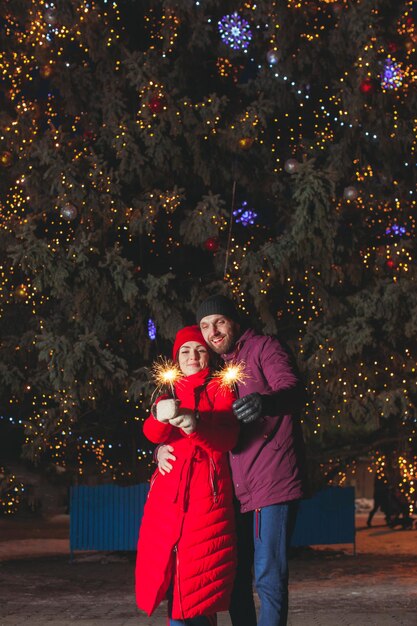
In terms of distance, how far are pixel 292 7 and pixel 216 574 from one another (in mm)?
9153

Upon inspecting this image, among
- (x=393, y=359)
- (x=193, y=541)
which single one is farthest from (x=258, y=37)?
(x=193, y=541)

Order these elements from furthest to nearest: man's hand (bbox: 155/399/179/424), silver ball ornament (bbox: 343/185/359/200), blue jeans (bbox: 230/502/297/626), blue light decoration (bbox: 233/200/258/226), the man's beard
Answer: blue light decoration (bbox: 233/200/258/226) → silver ball ornament (bbox: 343/185/359/200) → the man's beard → blue jeans (bbox: 230/502/297/626) → man's hand (bbox: 155/399/179/424)

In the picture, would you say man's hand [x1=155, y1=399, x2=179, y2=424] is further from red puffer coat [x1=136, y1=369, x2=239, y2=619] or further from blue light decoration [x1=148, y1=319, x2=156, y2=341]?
blue light decoration [x1=148, y1=319, x2=156, y2=341]

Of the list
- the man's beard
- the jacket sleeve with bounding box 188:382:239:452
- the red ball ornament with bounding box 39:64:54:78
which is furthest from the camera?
the red ball ornament with bounding box 39:64:54:78

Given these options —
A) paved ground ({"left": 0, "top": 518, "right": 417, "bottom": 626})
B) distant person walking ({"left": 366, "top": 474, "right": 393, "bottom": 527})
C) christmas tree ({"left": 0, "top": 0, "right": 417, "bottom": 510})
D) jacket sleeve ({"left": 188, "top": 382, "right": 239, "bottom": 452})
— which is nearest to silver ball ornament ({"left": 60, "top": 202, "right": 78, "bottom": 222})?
christmas tree ({"left": 0, "top": 0, "right": 417, "bottom": 510})

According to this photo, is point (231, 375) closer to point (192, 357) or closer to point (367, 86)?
point (192, 357)

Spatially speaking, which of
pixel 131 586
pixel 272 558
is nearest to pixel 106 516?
pixel 131 586

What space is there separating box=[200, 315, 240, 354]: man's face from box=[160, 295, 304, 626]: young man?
29mm

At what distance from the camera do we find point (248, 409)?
175 inches

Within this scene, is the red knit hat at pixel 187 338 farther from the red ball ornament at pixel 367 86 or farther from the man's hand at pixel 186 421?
the red ball ornament at pixel 367 86

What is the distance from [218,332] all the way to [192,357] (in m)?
0.36

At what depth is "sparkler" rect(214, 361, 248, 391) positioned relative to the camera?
4.81 metres

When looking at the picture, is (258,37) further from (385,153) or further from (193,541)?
(193,541)

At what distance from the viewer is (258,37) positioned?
42.9 ft
